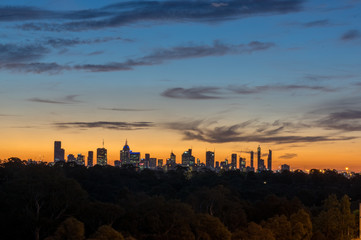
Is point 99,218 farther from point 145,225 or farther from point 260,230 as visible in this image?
point 260,230

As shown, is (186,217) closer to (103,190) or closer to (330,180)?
(103,190)

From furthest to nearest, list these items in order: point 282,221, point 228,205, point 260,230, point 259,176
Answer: point 259,176 → point 228,205 → point 282,221 → point 260,230

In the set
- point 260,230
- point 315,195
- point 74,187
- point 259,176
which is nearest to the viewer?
point 260,230

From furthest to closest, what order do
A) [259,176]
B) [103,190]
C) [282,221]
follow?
1. [259,176]
2. [103,190]
3. [282,221]

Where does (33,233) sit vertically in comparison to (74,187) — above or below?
below

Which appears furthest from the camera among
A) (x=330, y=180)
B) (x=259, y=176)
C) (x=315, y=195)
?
(x=259, y=176)

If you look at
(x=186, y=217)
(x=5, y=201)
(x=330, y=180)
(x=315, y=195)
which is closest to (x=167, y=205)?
(x=186, y=217)

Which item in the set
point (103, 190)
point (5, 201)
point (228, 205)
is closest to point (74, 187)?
point (5, 201)

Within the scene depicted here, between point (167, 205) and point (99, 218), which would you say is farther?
point (167, 205)

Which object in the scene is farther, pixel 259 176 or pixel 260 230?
pixel 259 176
